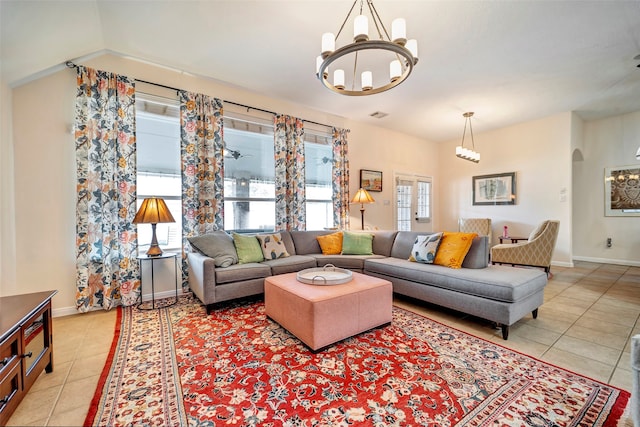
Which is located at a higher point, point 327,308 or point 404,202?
point 404,202

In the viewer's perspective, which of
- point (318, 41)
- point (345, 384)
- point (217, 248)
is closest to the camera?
point (345, 384)

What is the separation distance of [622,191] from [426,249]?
513 centimetres

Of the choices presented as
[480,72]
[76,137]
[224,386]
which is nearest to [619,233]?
[480,72]

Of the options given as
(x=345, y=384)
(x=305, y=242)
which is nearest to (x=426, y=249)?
(x=305, y=242)

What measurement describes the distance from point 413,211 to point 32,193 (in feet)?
21.2

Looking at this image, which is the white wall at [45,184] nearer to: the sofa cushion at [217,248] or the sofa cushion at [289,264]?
the sofa cushion at [217,248]

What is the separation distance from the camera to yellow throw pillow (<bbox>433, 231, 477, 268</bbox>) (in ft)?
9.24

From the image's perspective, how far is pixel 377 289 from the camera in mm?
2268

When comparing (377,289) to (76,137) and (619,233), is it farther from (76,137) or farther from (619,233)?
(619,233)

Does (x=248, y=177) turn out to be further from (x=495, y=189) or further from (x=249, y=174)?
(x=495, y=189)

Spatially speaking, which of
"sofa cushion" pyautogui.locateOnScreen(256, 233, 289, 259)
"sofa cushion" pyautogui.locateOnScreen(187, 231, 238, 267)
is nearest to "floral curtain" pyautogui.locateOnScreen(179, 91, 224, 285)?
"sofa cushion" pyautogui.locateOnScreen(187, 231, 238, 267)

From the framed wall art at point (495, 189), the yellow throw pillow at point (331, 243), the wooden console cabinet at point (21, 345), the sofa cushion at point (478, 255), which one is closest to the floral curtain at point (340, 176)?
the yellow throw pillow at point (331, 243)

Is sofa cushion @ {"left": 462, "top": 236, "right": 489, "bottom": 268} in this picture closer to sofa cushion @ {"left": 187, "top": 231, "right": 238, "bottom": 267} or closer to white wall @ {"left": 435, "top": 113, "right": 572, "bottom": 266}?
sofa cushion @ {"left": 187, "top": 231, "right": 238, "bottom": 267}

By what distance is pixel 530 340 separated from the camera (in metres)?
2.17
